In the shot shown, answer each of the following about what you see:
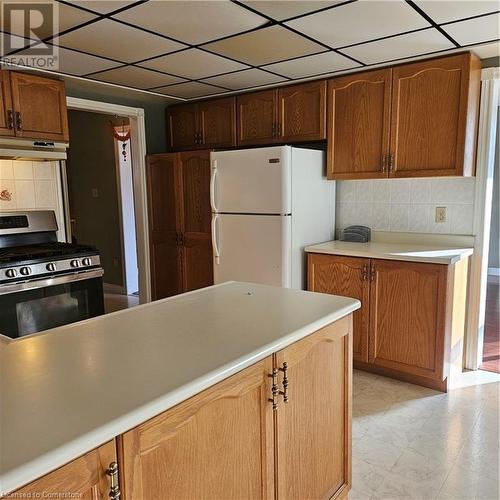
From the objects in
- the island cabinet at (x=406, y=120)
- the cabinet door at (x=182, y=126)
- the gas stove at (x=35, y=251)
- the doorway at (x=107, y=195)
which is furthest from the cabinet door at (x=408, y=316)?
the doorway at (x=107, y=195)

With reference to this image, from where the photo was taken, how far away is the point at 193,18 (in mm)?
2072

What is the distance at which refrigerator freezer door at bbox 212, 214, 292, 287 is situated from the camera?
3.09m

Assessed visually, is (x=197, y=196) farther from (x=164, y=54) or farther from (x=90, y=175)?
(x=90, y=175)

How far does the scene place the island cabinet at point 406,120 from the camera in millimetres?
2709

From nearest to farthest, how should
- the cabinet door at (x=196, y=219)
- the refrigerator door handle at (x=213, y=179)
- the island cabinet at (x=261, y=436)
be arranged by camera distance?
the island cabinet at (x=261, y=436)
the refrigerator door handle at (x=213, y=179)
the cabinet door at (x=196, y=219)

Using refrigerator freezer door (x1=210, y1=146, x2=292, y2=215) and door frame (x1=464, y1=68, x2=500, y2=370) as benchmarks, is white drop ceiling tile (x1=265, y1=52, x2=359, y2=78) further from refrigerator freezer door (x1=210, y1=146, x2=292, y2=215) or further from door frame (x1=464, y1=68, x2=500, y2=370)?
door frame (x1=464, y1=68, x2=500, y2=370)

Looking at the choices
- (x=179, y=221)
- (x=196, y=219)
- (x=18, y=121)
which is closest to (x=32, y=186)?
(x=18, y=121)

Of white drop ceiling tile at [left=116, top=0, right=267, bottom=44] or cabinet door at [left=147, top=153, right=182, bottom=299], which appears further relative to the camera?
cabinet door at [left=147, top=153, right=182, bottom=299]

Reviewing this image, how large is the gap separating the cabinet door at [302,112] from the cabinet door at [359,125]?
0.06 metres

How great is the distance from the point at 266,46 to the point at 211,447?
7.09ft

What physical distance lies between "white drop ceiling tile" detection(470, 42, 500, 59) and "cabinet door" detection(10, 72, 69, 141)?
2723 mm

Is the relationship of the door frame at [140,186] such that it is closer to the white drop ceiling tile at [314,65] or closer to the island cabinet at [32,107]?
the island cabinet at [32,107]

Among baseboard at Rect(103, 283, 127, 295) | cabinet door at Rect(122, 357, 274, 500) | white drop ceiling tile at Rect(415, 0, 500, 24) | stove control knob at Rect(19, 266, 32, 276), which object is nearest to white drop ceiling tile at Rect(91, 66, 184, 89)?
stove control knob at Rect(19, 266, 32, 276)

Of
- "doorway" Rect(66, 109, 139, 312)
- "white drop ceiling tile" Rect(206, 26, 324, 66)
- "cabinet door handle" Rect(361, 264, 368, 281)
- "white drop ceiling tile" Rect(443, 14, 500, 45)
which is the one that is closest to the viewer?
"white drop ceiling tile" Rect(443, 14, 500, 45)
